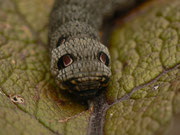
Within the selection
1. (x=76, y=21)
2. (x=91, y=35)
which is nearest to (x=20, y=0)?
(x=76, y=21)

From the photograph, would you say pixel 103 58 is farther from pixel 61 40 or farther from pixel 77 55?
pixel 61 40

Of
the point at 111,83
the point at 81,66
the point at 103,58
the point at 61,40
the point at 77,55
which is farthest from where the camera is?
Result: the point at 61,40

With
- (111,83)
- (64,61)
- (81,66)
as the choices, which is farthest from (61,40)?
(111,83)

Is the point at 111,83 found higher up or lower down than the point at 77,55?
lower down

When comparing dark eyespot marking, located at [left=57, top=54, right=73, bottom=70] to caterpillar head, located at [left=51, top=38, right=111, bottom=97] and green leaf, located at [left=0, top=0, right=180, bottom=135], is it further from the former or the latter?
green leaf, located at [left=0, top=0, right=180, bottom=135]

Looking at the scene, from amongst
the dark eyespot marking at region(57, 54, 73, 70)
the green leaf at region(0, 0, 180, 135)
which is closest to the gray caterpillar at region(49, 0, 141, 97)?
the dark eyespot marking at region(57, 54, 73, 70)

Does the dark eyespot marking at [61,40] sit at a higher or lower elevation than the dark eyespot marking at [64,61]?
higher

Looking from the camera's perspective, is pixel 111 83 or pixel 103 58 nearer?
pixel 103 58

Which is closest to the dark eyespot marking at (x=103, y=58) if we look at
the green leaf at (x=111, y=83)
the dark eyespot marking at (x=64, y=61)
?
the green leaf at (x=111, y=83)

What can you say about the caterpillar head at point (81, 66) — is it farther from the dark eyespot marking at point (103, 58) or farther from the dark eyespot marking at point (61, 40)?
the dark eyespot marking at point (61, 40)
